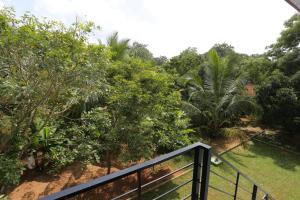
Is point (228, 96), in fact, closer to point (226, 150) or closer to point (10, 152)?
point (226, 150)

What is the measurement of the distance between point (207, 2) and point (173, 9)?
4.32 feet

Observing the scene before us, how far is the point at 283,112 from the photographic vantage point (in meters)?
8.35

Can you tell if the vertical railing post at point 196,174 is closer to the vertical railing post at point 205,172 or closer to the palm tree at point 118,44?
the vertical railing post at point 205,172

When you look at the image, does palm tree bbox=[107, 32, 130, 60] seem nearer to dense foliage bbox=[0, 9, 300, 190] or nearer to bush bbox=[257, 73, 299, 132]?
dense foliage bbox=[0, 9, 300, 190]

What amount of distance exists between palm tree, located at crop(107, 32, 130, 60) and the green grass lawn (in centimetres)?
402

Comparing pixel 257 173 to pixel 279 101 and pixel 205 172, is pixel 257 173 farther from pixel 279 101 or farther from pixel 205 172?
pixel 205 172

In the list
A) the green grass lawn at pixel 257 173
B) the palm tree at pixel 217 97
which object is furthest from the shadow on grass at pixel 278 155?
the palm tree at pixel 217 97

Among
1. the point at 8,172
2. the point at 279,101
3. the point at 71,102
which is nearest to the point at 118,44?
the point at 71,102

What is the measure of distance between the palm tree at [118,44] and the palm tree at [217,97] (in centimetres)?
291

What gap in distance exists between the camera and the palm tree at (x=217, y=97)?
26.6 feet

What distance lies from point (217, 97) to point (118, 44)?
4312 mm

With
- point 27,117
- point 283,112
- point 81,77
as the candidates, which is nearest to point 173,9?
point 81,77

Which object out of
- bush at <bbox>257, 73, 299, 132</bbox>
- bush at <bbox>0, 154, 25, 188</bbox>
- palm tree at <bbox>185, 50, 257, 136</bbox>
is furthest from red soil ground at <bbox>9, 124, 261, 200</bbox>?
bush at <bbox>257, 73, 299, 132</bbox>

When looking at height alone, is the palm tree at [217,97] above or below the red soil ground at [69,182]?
above
